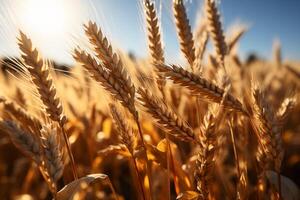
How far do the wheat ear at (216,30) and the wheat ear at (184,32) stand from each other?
1.59 feet

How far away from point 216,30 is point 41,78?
126cm

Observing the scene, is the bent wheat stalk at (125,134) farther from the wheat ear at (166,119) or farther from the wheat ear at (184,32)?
the wheat ear at (184,32)

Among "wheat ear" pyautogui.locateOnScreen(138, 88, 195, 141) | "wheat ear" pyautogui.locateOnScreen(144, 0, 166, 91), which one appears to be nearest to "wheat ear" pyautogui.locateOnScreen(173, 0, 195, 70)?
"wheat ear" pyautogui.locateOnScreen(144, 0, 166, 91)

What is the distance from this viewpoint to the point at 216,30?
7.45ft

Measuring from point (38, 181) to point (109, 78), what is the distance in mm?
2327

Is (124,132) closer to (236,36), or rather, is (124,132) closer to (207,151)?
(207,151)

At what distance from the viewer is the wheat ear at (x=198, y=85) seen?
1415 millimetres

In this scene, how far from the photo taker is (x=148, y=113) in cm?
144

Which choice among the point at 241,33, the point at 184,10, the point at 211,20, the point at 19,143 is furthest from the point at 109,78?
the point at 241,33

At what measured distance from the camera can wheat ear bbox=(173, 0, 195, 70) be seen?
5.72 ft

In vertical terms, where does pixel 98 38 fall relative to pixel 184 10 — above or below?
below

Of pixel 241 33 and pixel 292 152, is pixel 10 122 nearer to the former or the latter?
pixel 241 33

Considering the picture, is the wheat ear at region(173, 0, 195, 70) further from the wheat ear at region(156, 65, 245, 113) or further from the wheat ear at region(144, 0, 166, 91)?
the wheat ear at region(156, 65, 245, 113)

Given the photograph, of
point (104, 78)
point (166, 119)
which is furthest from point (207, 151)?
point (104, 78)
